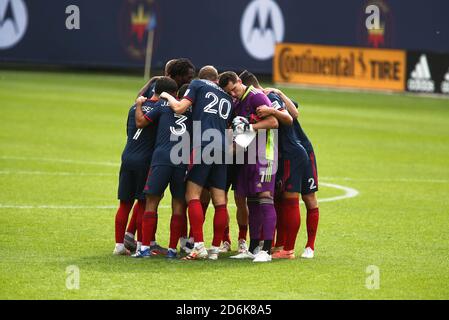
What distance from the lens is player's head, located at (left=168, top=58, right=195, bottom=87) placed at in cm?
1064

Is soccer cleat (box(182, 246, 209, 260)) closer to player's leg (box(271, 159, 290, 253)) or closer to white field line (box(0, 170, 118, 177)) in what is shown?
player's leg (box(271, 159, 290, 253))

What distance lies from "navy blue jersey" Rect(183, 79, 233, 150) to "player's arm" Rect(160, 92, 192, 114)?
52 millimetres

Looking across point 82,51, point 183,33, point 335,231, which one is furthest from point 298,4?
point 335,231

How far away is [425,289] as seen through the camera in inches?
353

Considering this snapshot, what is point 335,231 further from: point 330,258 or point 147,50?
point 147,50

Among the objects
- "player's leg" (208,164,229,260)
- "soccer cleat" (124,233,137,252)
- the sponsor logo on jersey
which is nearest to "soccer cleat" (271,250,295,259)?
"player's leg" (208,164,229,260)

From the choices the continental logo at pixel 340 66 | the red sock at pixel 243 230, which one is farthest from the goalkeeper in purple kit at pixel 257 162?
the continental logo at pixel 340 66

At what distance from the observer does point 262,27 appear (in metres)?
38.5

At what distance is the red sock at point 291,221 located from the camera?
1052 centimetres

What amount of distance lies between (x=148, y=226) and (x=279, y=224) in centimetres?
148

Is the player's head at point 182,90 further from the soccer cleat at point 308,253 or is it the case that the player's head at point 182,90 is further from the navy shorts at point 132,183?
the soccer cleat at point 308,253

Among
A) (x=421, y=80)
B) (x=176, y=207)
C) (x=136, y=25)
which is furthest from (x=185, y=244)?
(x=136, y=25)

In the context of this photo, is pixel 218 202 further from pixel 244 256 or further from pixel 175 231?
pixel 244 256

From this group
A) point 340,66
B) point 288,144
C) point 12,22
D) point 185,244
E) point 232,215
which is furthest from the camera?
point 12,22
